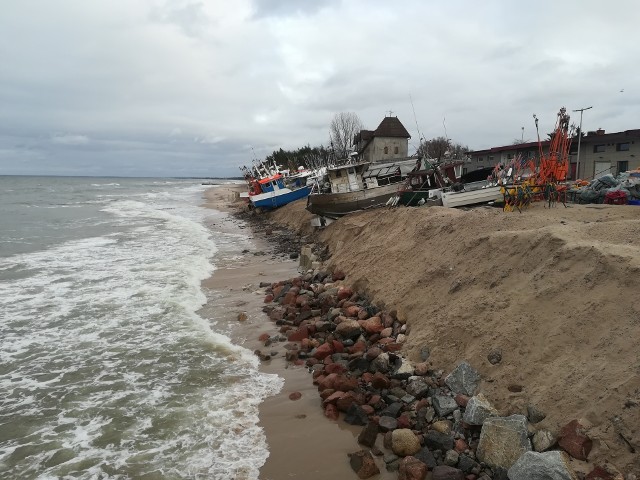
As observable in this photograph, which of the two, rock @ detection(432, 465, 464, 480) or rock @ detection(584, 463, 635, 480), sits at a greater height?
rock @ detection(584, 463, 635, 480)

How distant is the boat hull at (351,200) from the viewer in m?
22.7

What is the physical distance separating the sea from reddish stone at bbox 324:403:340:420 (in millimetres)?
1095

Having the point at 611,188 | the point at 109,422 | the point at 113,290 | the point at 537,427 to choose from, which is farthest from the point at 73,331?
the point at 611,188

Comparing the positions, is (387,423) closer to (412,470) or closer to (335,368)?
(412,470)

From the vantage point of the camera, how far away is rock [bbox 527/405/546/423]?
521 cm

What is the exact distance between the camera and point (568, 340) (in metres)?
5.93

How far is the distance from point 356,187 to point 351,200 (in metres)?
1.63

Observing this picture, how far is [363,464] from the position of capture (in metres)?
5.33

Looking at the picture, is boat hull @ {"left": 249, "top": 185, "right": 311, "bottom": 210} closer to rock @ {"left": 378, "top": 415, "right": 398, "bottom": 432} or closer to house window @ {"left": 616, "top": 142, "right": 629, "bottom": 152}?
house window @ {"left": 616, "top": 142, "right": 629, "bottom": 152}

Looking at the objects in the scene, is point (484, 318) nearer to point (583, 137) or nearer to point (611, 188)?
point (611, 188)

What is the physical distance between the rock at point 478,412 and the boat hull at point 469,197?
12894mm

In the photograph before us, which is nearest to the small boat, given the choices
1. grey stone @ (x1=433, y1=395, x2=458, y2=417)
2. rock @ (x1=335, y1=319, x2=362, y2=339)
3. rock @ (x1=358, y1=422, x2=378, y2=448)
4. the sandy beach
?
the sandy beach

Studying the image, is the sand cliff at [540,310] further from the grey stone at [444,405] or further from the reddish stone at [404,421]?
the reddish stone at [404,421]

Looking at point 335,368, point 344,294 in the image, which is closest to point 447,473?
point 335,368
